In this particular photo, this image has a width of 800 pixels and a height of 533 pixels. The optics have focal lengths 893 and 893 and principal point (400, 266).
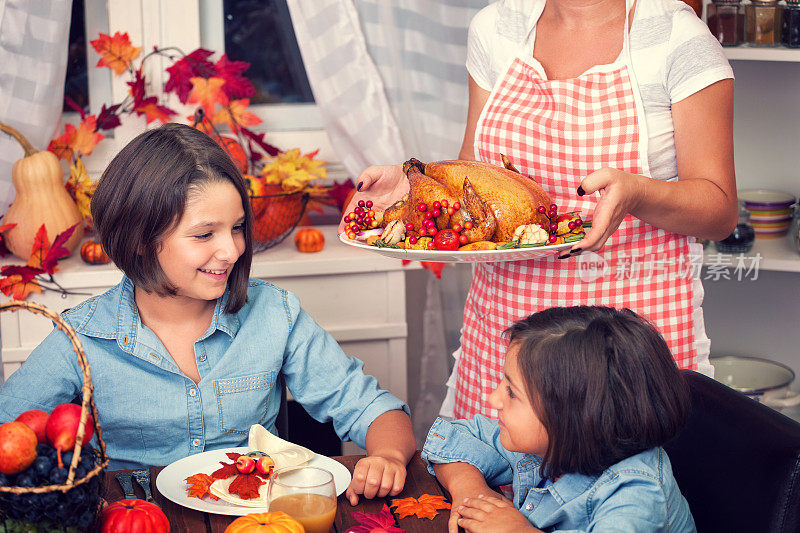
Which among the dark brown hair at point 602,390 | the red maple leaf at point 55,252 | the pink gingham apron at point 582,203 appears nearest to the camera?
the dark brown hair at point 602,390

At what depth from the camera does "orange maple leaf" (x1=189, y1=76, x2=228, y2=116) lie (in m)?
2.30

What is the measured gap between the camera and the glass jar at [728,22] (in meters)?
2.18

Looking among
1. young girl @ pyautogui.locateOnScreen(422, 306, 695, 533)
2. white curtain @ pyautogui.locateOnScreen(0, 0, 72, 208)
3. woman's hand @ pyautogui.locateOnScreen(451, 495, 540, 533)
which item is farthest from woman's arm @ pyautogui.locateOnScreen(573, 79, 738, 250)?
white curtain @ pyautogui.locateOnScreen(0, 0, 72, 208)

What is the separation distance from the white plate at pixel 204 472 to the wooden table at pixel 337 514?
0.04 feet

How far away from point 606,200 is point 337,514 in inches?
22.3

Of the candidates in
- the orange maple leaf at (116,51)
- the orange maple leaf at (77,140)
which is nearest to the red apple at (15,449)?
the orange maple leaf at (77,140)

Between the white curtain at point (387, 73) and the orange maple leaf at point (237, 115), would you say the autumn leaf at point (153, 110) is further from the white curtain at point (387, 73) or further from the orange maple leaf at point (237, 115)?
the white curtain at point (387, 73)

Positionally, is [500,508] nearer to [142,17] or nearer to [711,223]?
[711,223]

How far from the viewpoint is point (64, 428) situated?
901 millimetres

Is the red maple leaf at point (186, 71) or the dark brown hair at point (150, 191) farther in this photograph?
the red maple leaf at point (186, 71)

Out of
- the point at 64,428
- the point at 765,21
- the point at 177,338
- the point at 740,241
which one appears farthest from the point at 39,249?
the point at 765,21

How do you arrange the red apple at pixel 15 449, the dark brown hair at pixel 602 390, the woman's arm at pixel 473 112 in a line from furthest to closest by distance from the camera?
the woman's arm at pixel 473 112 → the dark brown hair at pixel 602 390 → the red apple at pixel 15 449

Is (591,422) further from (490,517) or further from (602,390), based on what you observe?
(490,517)

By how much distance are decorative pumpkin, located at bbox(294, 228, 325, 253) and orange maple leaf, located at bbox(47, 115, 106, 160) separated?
571mm
